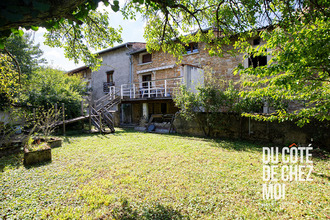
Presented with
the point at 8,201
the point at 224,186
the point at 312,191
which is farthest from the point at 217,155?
the point at 8,201

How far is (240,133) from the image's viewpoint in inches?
308

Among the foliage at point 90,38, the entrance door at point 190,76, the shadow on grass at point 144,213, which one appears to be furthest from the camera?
the entrance door at point 190,76

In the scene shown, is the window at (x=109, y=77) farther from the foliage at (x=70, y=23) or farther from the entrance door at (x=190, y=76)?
the foliage at (x=70, y=23)

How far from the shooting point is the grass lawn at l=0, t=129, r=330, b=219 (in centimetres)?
255

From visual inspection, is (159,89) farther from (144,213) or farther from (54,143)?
(144,213)

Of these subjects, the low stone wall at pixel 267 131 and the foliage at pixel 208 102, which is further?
the foliage at pixel 208 102

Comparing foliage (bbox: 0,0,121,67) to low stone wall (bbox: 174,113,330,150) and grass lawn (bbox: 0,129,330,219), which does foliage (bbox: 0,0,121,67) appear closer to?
grass lawn (bbox: 0,129,330,219)

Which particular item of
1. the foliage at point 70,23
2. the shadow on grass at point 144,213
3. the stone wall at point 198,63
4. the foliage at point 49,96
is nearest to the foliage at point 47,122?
the foliage at point 70,23

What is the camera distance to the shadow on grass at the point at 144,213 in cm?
244

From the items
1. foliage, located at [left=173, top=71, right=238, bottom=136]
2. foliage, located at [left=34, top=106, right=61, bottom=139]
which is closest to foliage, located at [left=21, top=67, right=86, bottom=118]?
foliage, located at [left=34, top=106, right=61, bottom=139]

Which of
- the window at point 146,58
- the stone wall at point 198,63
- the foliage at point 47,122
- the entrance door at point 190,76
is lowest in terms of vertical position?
the foliage at point 47,122

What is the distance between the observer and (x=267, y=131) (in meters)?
7.07

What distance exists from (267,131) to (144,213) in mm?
6511

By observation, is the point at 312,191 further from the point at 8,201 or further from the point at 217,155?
the point at 8,201
